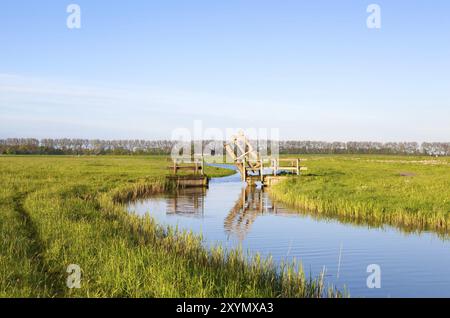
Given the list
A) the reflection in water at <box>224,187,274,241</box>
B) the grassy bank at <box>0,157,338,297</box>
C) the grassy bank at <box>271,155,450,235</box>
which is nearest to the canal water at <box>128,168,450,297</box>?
the reflection in water at <box>224,187,274,241</box>

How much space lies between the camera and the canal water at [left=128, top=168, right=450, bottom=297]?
38.5ft

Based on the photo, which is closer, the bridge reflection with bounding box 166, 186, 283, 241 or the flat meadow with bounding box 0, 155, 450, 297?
the flat meadow with bounding box 0, 155, 450, 297

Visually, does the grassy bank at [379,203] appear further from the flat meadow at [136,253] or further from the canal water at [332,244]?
the canal water at [332,244]

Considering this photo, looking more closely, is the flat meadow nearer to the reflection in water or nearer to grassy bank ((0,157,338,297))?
grassy bank ((0,157,338,297))

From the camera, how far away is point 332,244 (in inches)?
642

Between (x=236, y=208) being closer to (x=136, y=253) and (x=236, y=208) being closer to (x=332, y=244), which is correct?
(x=332, y=244)

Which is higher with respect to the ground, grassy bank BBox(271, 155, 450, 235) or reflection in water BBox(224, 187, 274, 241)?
grassy bank BBox(271, 155, 450, 235)

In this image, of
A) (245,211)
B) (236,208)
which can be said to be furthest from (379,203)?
(236,208)

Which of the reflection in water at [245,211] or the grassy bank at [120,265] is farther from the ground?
the grassy bank at [120,265]

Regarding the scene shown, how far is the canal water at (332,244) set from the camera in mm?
11727

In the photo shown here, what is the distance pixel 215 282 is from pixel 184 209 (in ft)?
53.3

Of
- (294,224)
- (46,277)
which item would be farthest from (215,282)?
(294,224)

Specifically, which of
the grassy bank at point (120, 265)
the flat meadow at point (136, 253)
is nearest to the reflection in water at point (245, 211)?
the flat meadow at point (136, 253)
